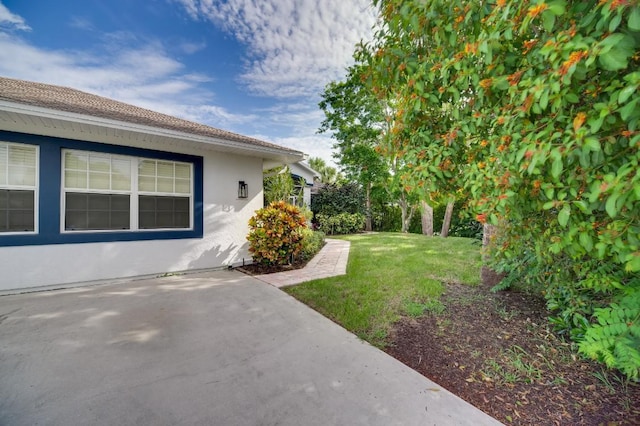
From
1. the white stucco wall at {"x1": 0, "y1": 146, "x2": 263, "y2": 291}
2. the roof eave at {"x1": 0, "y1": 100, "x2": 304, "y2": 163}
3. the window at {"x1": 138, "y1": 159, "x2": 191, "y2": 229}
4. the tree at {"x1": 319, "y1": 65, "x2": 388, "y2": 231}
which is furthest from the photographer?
the tree at {"x1": 319, "y1": 65, "x2": 388, "y2": 231}

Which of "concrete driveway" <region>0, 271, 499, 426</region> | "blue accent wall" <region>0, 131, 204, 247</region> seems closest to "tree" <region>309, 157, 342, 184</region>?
"blue accent wall" <region>0, 131, 204, 247</region>

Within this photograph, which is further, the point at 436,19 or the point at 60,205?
the point at 60,205

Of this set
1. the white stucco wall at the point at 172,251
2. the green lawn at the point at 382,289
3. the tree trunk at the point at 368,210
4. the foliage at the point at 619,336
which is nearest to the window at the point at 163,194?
the white stucco wall at the point at 172,251

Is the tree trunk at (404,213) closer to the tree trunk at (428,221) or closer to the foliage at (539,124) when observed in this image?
the tree trunk at (428,221)

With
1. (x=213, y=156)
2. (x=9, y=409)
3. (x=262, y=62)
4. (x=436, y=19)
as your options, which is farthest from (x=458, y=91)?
(x=262, y=62)

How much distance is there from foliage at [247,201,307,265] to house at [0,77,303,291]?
0.61 metres

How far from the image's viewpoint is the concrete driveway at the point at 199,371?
1.93 metres

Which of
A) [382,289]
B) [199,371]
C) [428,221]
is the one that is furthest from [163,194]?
[428,221]

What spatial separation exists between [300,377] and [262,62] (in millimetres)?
8824

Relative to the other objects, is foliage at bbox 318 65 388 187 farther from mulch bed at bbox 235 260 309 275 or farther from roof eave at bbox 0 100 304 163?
mulch bed at bbox 235 260 309 275

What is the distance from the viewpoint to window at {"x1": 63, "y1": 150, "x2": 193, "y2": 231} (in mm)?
4852

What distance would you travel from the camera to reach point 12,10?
4.92m

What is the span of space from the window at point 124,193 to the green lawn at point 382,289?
3.36 m

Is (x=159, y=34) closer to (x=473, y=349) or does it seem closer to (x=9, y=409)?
(x=9, y=409)
